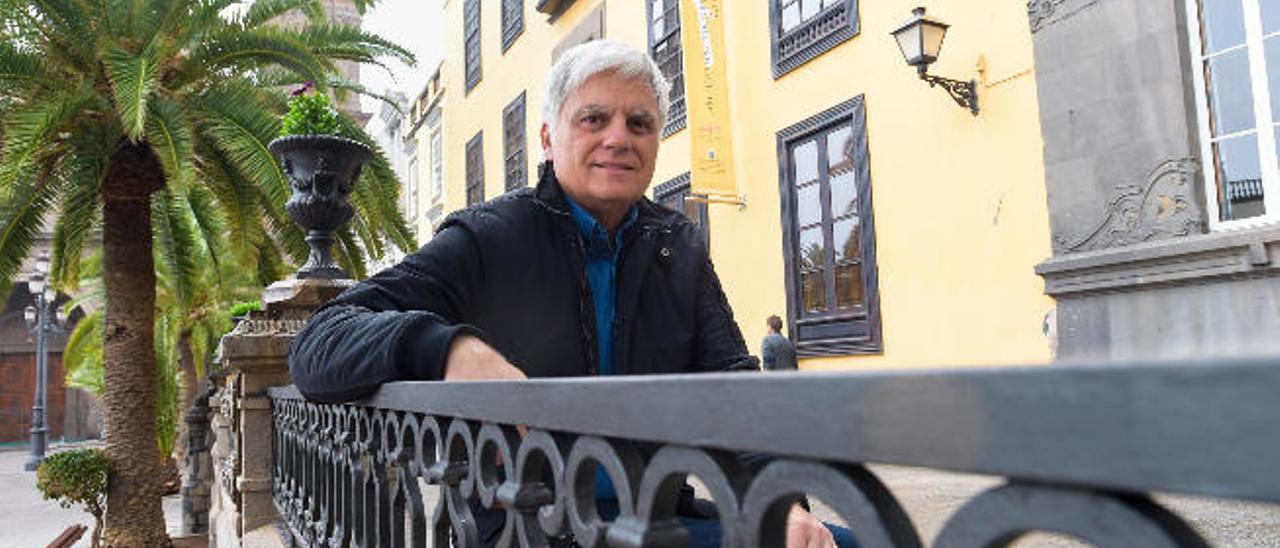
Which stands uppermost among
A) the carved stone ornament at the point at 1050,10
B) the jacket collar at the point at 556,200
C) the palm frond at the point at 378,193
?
the carved stone ornament at the point at 1050,10

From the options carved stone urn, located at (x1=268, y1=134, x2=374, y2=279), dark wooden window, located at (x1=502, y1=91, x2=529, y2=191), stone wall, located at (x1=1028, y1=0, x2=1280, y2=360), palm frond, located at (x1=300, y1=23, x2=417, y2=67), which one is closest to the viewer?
carved stone urn, located at (x1=268, y1=134, x2=374, y2=279)

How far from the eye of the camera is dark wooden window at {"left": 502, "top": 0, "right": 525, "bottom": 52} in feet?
59.1

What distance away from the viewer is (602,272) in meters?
2.03

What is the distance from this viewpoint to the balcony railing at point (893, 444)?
46cm

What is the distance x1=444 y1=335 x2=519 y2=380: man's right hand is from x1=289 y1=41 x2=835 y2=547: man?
0.19m

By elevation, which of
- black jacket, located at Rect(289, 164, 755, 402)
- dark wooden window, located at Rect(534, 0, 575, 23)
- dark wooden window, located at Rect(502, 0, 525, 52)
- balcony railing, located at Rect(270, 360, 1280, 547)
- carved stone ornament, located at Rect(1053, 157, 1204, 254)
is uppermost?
dark wooden window, located at Rect(502, 0, 525, 52)

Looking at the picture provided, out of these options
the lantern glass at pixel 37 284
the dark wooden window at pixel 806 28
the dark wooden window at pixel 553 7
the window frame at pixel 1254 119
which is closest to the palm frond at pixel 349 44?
the dark wooden window at pixel 806 28

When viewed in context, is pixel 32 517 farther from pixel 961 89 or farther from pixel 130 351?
pixel 961 89

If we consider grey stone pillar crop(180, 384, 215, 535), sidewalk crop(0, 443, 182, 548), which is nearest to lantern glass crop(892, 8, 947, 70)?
grey stone pillar crop(180, 384, 215, 535)

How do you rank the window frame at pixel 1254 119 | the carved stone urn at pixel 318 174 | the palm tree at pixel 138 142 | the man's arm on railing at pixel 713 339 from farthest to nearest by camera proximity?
the palm tree at pixel 138 142 → the window frame at pixel 1254 119 → the carved stone urn at pixel 318 174 → the man's arm on railing at pixel 713 339

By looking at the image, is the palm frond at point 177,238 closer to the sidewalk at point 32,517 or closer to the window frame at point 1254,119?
the sidewalk at point 32,517

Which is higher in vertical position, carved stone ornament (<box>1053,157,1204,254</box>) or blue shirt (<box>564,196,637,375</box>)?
carved stone ornament (<box>1053,157,1204,254</box>)

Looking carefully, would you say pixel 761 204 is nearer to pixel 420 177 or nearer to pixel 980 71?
pixel 980 71

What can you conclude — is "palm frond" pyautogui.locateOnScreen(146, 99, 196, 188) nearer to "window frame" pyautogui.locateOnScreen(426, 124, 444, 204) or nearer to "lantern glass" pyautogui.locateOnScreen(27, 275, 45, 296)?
"window frame" pyautogui.locateOnScreen(426, 124, 444, 204)
